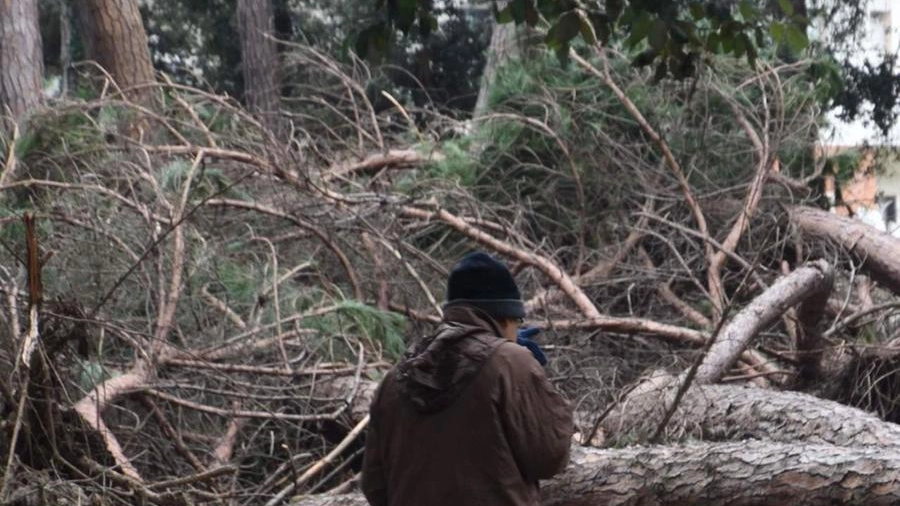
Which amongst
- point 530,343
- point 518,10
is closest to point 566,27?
point 518,10

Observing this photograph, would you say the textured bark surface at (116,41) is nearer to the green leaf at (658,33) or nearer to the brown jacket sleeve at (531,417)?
the green leaf at (658,33)

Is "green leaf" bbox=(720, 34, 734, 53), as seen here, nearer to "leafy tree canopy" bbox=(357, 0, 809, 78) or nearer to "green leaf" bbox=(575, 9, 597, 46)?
"leafy tree canopy" bbox=(357, 0, 809, 78)

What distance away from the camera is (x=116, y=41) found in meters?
9.91

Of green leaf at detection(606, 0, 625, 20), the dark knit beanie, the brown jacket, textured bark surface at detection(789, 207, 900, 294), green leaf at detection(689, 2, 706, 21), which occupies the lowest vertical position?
textured bark surface at detection(789, 207, 900, 294)

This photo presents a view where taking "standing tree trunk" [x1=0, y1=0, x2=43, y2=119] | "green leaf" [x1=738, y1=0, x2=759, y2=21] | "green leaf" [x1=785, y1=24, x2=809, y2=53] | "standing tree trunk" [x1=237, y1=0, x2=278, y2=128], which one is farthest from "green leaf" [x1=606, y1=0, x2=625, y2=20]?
"standing tree trunk" [x1=237, y1=0, x2=278, y2=128]

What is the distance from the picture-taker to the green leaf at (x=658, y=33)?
3.46 meters

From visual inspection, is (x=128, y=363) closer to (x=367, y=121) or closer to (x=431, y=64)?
(x=367, y=121)

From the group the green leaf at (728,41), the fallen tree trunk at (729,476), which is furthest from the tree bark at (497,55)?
the green leaf at (728,41)

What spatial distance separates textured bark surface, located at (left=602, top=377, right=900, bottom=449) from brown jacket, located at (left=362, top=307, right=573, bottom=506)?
198 centimetres

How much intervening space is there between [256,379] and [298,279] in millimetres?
1110

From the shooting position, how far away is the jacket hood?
3264 mm

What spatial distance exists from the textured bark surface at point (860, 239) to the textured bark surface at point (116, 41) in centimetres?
483

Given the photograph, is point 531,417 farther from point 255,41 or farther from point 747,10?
point 255,41

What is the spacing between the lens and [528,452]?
10.7 ft
